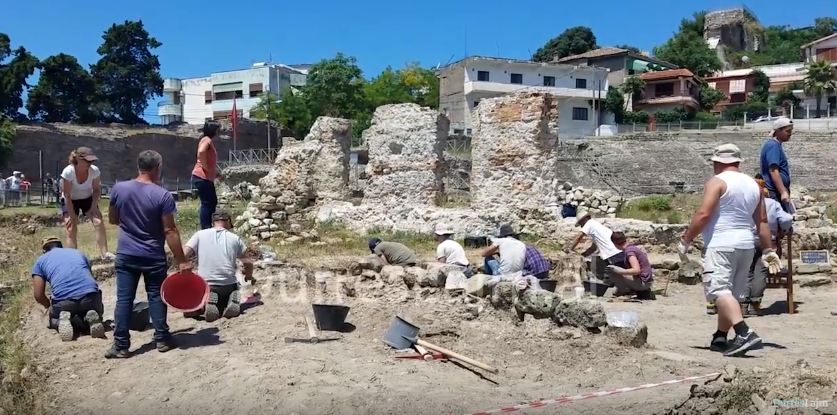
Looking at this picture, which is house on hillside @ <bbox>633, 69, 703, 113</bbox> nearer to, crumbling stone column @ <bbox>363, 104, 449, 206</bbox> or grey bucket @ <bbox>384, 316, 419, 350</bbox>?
crumbling stone column @ <bbox>363, 104, 449, 206</bbox>

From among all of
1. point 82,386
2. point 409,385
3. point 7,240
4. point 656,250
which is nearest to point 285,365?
point 409,385

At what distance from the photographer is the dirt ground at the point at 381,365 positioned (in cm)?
435

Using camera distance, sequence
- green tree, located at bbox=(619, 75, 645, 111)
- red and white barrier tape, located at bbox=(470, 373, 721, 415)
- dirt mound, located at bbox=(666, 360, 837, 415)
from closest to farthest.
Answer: dirt mound, located at bbox=(666, 360, 837, 415)
red and white barrier tape, located at bbox=(470, 373, 721, 415)
green tree, located at bbox=(619, 75, 645, 111)

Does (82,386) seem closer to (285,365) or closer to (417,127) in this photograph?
(285,365)

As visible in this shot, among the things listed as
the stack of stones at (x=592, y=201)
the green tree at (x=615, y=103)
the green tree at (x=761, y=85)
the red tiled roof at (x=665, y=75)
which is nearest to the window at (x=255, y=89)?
the green tree at (x=615, y=103)

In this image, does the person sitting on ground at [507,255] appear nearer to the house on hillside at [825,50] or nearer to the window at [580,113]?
the window at [580,113]

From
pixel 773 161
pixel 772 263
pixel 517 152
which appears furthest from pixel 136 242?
pixel 517 152

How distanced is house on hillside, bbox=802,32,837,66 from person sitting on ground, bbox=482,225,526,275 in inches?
2522

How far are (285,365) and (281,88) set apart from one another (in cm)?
5501

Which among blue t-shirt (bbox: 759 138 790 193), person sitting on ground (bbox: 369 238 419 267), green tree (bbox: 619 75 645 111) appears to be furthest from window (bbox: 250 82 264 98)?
blue t-shirt (bbox: 759 138 790 193)

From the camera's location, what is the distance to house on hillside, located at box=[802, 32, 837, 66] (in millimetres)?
62700

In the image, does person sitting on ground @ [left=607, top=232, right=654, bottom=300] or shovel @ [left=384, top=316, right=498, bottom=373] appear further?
person sitting on ground @ [left=607, top=232, right=654, bottom=300]

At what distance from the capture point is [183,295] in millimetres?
6020

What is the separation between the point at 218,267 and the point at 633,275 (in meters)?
4.78
